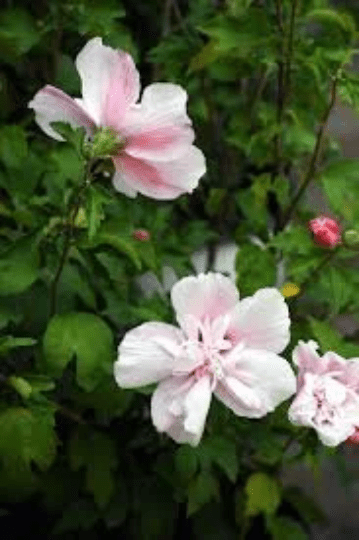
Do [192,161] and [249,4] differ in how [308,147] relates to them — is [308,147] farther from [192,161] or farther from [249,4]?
[192,161]

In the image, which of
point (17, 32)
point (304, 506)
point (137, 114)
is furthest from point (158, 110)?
point (304, 506)

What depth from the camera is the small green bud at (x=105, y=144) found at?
106 cm

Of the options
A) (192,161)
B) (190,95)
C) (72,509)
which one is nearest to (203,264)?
(190,95)

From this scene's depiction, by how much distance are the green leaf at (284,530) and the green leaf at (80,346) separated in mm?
579

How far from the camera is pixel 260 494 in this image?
5.42 feet

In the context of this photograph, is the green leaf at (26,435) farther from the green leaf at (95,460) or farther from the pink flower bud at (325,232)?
the pink flower bud at (325,232)

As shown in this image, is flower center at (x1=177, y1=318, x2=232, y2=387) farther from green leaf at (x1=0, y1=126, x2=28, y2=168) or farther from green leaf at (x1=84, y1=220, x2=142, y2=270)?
green leaf at (x1=0, y1=126, x2=28, y2=168)

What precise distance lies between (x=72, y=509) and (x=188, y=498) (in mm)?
224

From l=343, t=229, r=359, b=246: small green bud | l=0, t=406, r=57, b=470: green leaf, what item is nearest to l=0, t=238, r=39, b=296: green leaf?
l=0, t=406, r=57, b=470: green leaf

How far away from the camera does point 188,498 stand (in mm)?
1523

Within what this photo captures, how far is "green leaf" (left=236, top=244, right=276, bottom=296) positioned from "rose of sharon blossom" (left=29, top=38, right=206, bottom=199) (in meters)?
0.30

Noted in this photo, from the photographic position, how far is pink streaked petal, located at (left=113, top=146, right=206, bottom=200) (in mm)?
1085

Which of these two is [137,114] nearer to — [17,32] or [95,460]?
[17,32]

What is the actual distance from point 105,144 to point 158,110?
0.07 m
